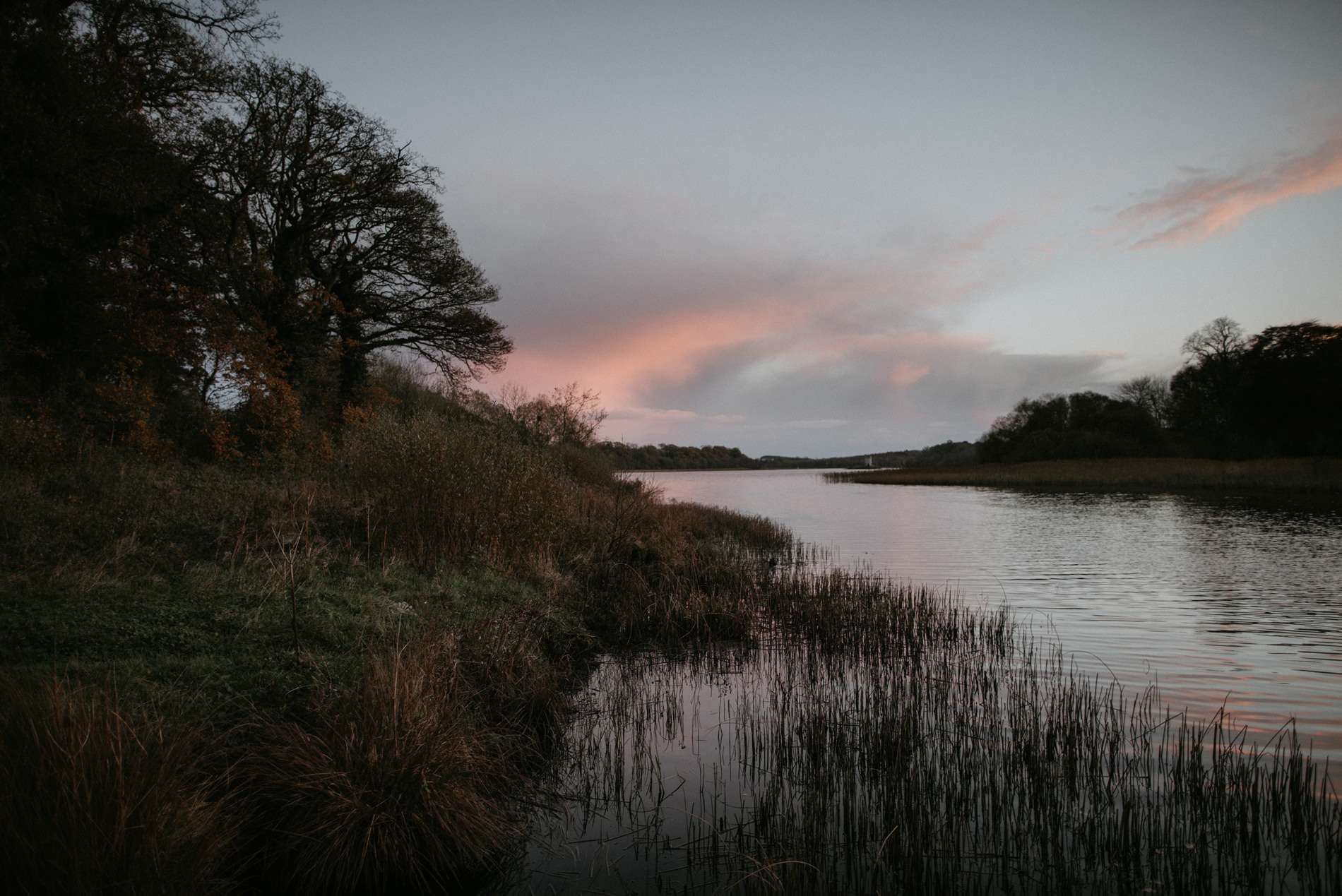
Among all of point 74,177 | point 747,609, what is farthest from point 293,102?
point 747,609

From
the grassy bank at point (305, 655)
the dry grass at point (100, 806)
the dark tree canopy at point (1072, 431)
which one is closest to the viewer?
the dry grass at point (100, 806)

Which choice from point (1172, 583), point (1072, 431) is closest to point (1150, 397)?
point (1072, 431)

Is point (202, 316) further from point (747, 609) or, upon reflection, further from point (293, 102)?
point (747, 609)

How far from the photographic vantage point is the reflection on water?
21.6ft

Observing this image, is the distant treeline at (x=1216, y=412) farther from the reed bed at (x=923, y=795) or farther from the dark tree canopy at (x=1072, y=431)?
the reed bed at (x=923, y=795)

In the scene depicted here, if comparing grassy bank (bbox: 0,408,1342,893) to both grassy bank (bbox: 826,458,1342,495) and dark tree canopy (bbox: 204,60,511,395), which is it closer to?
dark tree canopy (bbox: 204,60,511,395)

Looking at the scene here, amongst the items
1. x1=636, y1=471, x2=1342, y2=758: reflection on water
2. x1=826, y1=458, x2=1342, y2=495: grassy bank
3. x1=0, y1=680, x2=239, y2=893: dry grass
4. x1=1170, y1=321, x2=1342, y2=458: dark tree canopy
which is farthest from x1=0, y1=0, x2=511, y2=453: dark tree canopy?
x1=1170, y1=321, x2=1342, y2=458: dark tree canopy

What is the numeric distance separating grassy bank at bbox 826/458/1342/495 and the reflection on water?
8.66m

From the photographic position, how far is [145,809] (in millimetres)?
2750

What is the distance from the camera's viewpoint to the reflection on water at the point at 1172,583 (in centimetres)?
658

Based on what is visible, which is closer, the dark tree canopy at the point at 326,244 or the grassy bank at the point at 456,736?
the grassy bank at the point at 456,736

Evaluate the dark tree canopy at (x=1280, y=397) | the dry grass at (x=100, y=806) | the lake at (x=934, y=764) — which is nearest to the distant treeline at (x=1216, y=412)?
the dark tree canopy at (x=1280, y=397)

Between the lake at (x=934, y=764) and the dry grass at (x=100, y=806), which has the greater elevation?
the dry grass at (x=100, y=806)

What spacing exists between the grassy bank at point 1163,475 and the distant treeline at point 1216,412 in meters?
2.70
